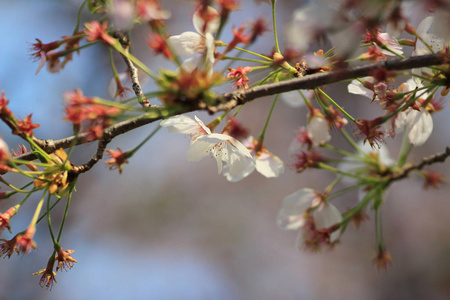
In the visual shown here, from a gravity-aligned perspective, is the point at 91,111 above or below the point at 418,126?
above

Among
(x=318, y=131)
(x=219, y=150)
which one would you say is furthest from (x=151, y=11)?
(x=318, y=131)

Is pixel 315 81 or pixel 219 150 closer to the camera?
pixel 315 81

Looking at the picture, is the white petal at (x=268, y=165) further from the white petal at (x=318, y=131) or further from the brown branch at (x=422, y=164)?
the brown branch at (x=422, y=164)

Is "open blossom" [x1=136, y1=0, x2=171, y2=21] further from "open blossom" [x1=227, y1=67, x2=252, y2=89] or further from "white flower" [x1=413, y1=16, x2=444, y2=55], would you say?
"white flower" [x1=413, y1=16, x2=444, y2=55]

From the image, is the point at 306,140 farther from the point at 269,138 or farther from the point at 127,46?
the point at 269,138

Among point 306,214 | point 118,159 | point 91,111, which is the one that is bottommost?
point 306,214

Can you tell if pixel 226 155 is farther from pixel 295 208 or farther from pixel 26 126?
pixel 26 126

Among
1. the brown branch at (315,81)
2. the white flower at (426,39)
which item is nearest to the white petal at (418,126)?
the white flower at (426,39)

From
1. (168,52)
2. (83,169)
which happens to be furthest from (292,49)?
(83,169)
